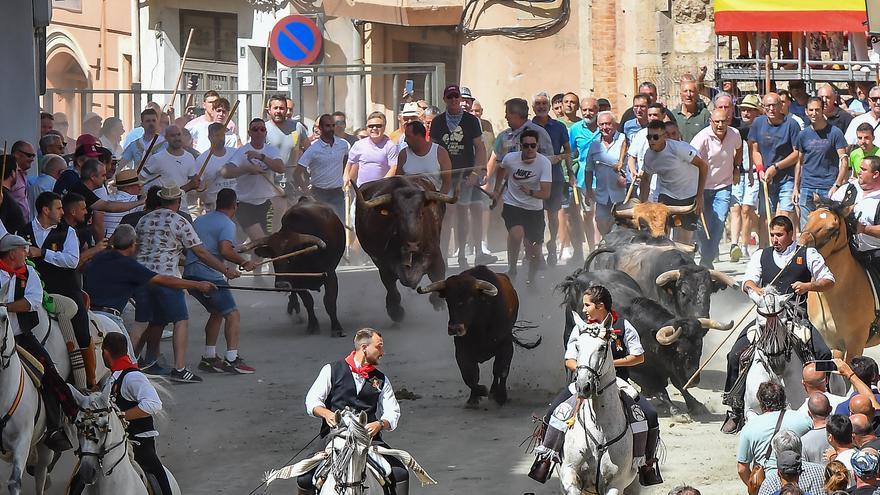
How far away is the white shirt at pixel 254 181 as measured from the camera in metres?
17.6

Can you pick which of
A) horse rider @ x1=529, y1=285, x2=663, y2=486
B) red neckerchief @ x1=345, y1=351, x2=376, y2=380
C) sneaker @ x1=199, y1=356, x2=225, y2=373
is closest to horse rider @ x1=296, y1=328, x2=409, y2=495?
red neckerchief @ x1=345, y1=351, x2=376, y2=380

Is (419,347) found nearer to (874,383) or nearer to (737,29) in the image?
(874,383)

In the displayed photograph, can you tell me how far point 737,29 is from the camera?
78.7ft

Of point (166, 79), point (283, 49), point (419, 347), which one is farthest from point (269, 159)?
point (166, 79)

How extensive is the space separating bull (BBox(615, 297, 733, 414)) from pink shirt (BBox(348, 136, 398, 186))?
575 centimetres

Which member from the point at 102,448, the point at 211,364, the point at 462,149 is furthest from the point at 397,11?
the point at 102,448

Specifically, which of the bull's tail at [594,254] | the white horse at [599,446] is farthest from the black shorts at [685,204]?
the white horse at [599,446]

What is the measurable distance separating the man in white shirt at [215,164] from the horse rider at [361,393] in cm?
854

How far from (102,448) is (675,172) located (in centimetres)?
918

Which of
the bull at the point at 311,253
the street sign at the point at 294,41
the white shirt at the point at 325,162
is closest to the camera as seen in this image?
the bull at the point at 311,253

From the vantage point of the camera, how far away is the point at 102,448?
8.94 meters

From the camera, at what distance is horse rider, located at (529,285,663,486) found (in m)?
9.64

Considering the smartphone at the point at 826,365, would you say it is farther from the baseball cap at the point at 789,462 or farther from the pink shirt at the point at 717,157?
the pink shirt at the point at 717,157

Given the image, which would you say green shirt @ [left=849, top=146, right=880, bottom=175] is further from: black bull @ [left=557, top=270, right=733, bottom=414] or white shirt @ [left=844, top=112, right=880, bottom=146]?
black bull @ [left=557, top=270, right=733, bottom=414]
